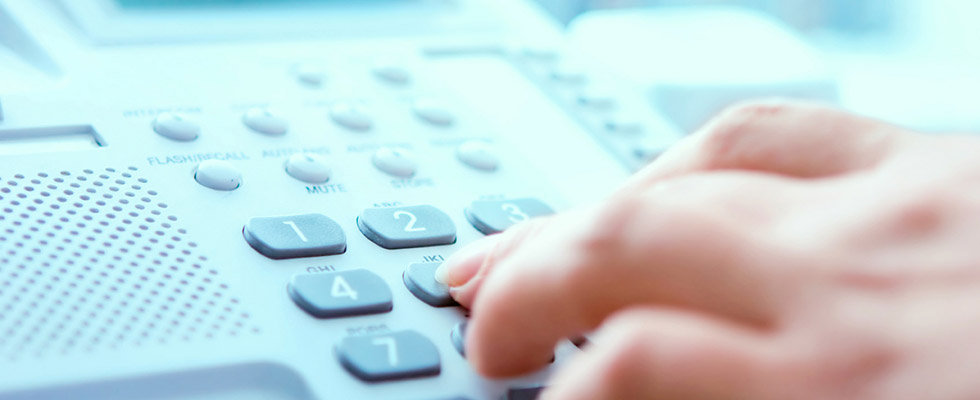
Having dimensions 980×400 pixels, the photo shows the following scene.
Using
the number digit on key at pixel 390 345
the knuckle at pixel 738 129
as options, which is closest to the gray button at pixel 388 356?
the number digit on key at pixel 390 345

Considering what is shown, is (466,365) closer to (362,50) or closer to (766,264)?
(766,264)

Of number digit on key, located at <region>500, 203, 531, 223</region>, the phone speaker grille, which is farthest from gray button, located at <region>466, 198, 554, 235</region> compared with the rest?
the phone speaker grille

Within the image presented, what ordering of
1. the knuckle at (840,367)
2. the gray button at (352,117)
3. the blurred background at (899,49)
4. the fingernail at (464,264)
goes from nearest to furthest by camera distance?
the knuckle at (840,367)
the fingernail at (464,264)
the gray button at (352,117)
the blurred background at (899,49)

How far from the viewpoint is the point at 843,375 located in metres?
0.24

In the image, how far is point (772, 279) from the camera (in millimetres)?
249

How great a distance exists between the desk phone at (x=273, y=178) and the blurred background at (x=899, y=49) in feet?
1.57

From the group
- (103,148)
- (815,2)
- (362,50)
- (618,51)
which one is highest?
(815,2)

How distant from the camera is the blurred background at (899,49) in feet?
3.37

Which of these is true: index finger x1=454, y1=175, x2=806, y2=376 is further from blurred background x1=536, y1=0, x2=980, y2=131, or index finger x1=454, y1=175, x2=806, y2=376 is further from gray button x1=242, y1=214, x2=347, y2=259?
blurred background x1=536, y1=0, x2=980, y2=131

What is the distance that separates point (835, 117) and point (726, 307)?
87mm

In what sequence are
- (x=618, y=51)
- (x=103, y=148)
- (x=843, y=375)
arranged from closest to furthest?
(x=843, y=375)
(x=103, y=148)
(x=618, y=51)

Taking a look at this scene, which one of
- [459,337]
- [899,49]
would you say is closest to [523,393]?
Result: [459,337]

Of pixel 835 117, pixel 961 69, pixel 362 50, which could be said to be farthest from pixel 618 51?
pixel 961 69

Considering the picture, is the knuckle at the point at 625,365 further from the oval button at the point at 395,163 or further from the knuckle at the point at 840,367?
the oval button at the point at 395,163
